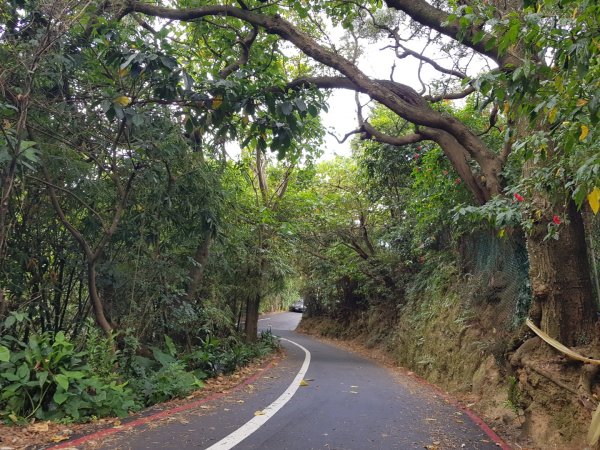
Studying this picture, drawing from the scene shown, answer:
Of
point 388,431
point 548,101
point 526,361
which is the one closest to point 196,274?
point 388,431

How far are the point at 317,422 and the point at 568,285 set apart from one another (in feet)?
11.6

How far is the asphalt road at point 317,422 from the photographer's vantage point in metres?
5.23

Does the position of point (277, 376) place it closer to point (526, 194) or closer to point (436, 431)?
point (436, 431)

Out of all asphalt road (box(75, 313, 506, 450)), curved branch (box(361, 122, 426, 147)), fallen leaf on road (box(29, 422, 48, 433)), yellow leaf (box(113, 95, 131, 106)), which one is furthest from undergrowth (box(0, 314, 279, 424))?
curved branch (box(361, 122, 426, 147))

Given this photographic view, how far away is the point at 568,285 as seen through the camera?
589 cm

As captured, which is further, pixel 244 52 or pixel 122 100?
pixel 244 52

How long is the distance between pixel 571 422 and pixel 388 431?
2035 mm

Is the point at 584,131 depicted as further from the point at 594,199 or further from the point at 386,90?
the point at 386,90

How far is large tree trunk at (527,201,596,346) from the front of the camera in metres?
5.84

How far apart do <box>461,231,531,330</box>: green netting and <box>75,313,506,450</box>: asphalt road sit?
2.14 meters

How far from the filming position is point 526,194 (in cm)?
581

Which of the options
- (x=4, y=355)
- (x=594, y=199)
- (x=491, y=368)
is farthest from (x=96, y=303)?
(x=491, y=368)

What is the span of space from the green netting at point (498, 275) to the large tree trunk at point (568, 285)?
2.49 m

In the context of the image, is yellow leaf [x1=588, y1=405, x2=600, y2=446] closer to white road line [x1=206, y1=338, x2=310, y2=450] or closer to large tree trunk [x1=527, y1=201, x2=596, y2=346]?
large tree trunk [x1=527, y1=201, x2=596, y2=346]
